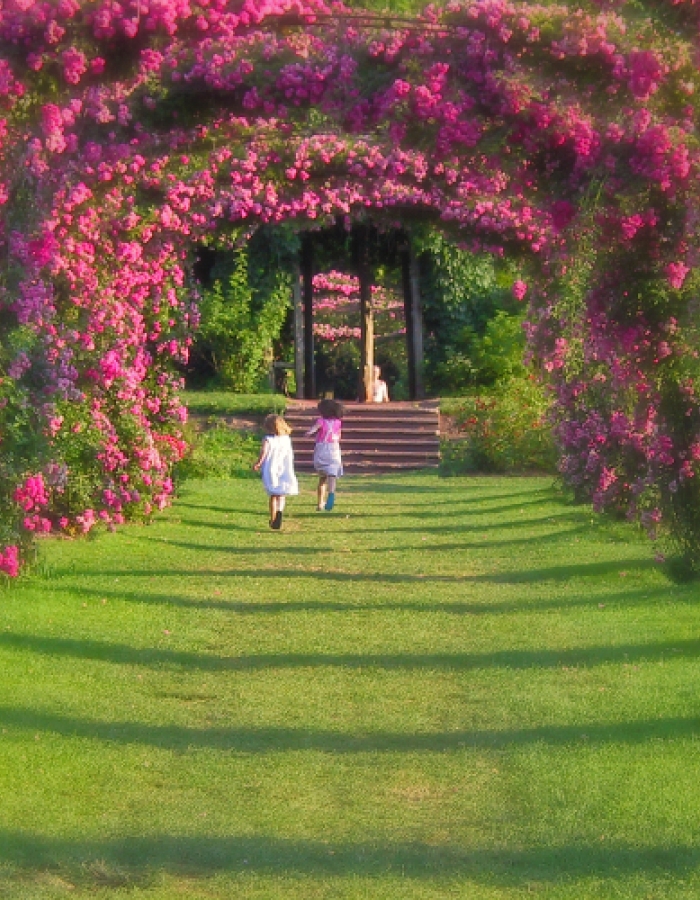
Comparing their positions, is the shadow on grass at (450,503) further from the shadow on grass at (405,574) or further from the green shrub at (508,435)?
the shadow on grass at (405,574)

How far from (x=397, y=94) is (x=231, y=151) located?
4.89 m

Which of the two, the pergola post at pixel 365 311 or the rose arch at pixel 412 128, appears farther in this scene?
the pergola post at pixel 365 311

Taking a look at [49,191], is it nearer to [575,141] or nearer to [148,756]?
[575,141]

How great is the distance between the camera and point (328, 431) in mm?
20844

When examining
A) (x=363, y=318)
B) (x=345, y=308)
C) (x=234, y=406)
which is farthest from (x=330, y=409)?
(x=345, y=308)

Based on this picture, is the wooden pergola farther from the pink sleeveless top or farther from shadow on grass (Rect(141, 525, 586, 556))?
shadow on grass (Rect(141, 525, 586, 556))

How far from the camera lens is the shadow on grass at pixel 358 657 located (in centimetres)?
1044

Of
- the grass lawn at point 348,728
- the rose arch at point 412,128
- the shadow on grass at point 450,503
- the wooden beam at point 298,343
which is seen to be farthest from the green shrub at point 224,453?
the rose arch at point 412,128

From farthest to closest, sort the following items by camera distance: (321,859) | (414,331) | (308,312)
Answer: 1. (308,312)
2. (414,331)
3. (321,859)

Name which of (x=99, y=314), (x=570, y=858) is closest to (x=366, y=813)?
(x=570, y=858)

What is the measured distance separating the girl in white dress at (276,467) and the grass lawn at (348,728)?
2.58m

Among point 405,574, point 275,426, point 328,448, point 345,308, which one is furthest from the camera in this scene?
point 345,308

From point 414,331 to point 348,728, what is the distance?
25.3 metres

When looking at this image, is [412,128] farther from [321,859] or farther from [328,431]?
[328,431]
